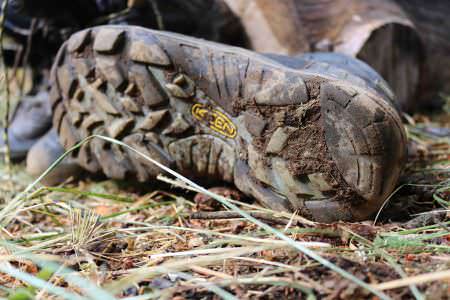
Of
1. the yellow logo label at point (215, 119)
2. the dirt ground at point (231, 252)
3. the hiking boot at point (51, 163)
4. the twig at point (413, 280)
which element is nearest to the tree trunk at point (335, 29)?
the dirt ground at point (231, 252)

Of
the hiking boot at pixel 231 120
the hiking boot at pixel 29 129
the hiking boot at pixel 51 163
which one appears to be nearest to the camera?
the hiking boot at pixel 231 120

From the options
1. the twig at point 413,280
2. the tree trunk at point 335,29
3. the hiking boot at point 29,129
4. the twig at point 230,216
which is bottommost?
the hiking boot at point 29,129

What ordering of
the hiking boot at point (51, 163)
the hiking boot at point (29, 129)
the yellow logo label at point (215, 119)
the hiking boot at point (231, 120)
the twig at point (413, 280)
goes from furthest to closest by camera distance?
the hiking boot at point (29, 129), the hiking boot at point (51, 163), the yellow logo label at point (215, 119), the hiking boot at point (231, 120), the twig at point (413, 280)

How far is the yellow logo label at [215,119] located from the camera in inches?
35.4

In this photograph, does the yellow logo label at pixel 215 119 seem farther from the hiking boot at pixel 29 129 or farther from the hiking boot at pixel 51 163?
the hiking boot at pixel 29 129

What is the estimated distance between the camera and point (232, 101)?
0.87m

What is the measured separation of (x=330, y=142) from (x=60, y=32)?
3.28 ft

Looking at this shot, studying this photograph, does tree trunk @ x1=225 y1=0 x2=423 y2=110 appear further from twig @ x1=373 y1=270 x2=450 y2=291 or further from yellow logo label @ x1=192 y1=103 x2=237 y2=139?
twig @ x1=373 y1=270 x2=450 y2=291

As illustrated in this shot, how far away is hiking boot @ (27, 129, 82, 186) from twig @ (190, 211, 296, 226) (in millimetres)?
543

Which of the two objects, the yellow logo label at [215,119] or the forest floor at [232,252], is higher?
the yellow logo label at [215,119]

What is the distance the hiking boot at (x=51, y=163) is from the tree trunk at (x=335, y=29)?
2.09ft

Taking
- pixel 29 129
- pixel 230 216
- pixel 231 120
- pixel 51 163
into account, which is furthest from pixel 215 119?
pixel 29 129

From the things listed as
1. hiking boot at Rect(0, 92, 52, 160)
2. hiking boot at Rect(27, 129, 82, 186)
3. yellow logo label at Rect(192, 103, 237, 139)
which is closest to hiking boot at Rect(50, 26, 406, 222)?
yellow logo label at Rect(192, 103, 237, 139)

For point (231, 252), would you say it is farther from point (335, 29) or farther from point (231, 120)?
point (335, 29)
